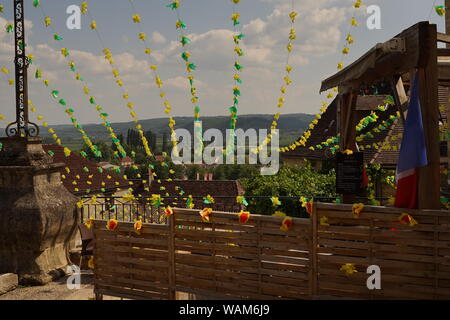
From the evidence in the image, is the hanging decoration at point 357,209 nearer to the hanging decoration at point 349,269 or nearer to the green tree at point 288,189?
the hanging decoration at point 349,269

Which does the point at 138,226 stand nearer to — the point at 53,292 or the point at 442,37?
the point at 53,292

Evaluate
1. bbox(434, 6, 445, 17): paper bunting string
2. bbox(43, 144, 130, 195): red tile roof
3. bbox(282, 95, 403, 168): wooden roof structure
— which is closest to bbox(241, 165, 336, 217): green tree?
bbox(282, 95, 403, 168): wooden roof structure

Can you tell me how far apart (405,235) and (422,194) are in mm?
475

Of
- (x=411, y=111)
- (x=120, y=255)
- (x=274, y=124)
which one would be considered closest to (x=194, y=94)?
(x=274, y=124)

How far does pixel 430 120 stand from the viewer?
4.71 m

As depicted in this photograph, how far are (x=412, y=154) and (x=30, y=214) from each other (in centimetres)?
544

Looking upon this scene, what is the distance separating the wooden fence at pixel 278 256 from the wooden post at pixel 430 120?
0.92 ft

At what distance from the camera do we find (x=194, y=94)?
8.39 metres

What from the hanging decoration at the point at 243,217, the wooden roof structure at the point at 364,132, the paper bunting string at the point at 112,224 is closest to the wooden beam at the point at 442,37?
the hanging decoration at the point at 243,217

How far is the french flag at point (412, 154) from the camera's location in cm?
468

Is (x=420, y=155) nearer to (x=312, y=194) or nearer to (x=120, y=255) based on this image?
(x=120, y=255)

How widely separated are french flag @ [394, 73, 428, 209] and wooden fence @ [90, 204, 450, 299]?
0.78ft


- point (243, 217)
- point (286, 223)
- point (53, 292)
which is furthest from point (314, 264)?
point (53, 292)
